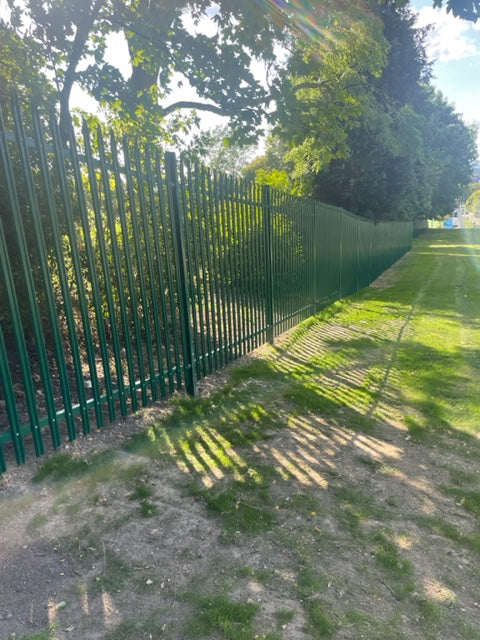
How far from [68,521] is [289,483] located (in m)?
1.53

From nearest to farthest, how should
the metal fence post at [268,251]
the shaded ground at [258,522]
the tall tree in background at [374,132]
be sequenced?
the shaded ground at [258,522], the metal fence post at [268,251], the tall tree in background at [374,132]

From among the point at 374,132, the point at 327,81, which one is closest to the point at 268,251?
the point at 327,81

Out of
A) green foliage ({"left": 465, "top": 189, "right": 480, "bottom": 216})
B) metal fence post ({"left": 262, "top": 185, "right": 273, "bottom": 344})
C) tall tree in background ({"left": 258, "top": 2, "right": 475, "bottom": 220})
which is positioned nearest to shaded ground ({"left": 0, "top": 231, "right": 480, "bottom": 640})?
metal fence post ({"left": 262, "top": 185, "right": 273, "bottom": 344})

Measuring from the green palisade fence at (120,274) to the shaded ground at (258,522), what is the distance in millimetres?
498

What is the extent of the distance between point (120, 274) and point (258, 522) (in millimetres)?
2308

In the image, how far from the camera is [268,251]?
644 centimetres

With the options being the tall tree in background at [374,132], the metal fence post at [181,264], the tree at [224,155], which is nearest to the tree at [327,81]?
the tall tree in background at [374,132]

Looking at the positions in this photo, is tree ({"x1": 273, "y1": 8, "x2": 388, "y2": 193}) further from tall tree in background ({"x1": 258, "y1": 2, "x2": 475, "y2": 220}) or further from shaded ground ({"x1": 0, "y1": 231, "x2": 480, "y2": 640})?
shaded ground ({"x1": 0, "y1": 231, "x2": 480, "y2": 640})

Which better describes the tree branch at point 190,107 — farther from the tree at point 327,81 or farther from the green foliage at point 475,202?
the green foliage at point 475,202

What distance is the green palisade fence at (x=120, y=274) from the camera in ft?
9.61

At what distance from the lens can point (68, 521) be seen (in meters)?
2.53

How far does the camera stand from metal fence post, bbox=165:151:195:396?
422 cm

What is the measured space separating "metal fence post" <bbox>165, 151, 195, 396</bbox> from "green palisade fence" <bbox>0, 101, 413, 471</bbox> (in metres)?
0.01

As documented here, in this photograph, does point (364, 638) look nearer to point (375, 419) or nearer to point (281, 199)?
point (375, 419)
